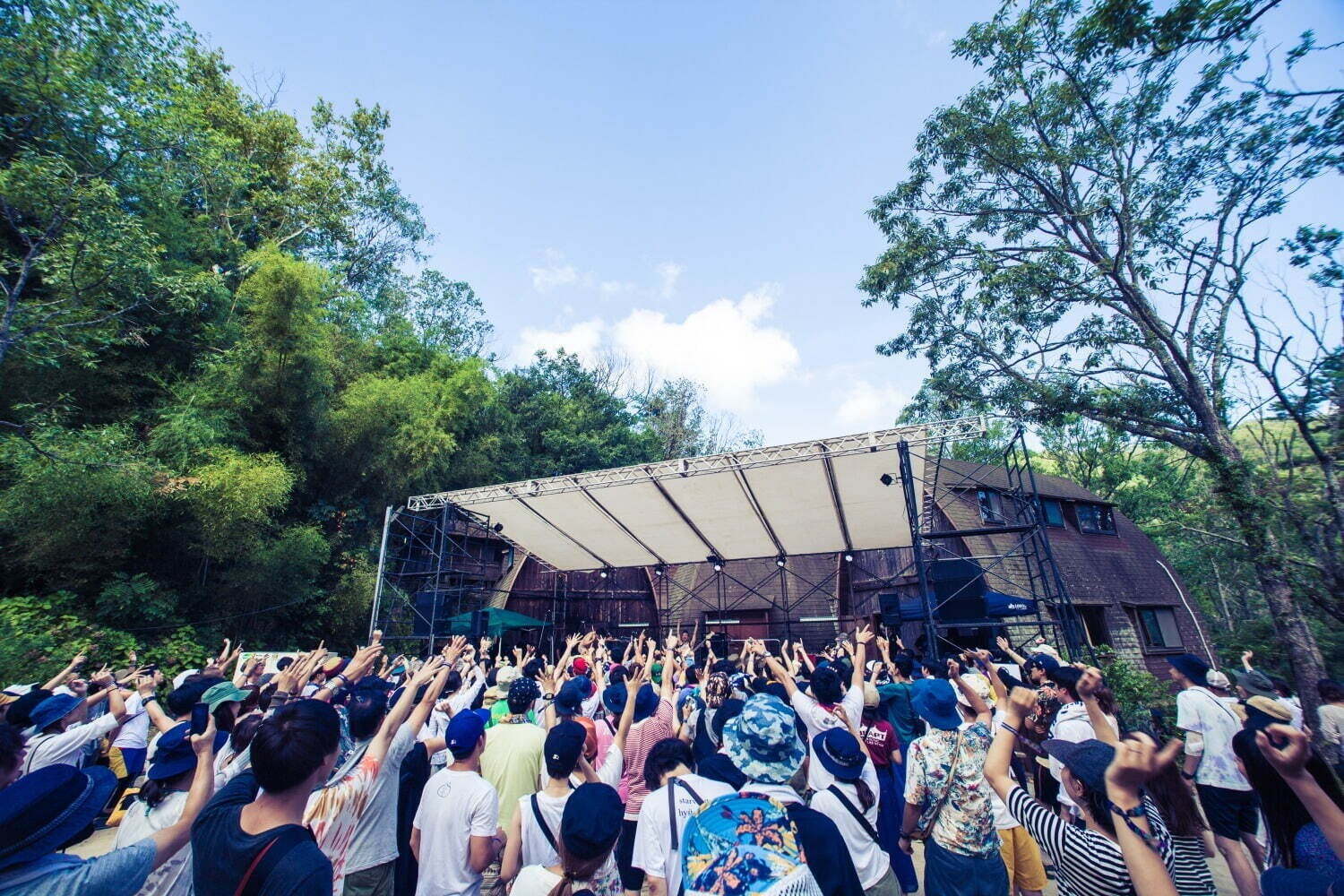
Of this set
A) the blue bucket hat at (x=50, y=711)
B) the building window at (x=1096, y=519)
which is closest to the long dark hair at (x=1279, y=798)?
the blue bucket hat at (x=50, y=711)

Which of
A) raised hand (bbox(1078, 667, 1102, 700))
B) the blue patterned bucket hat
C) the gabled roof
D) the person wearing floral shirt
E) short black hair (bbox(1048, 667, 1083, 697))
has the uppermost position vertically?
the gabled roof

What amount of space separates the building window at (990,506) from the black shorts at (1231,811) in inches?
527

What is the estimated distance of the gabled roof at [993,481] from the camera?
15.8m

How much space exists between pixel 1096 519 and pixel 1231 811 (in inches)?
689

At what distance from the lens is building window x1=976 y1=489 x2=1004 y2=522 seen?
1599cm

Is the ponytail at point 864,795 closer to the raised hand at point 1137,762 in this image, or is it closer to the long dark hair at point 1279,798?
the raised hand at point 1137,762

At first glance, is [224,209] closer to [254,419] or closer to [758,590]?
[254,419]

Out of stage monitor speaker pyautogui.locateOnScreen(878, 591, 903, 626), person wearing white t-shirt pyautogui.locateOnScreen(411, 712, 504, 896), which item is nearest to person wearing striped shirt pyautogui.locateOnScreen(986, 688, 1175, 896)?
person wearing white t-shirt pyautogui.locateOnScreen(411, 712, 504, 896)

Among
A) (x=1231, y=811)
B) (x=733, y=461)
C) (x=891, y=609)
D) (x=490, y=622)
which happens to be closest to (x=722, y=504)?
(x=733, y=461)

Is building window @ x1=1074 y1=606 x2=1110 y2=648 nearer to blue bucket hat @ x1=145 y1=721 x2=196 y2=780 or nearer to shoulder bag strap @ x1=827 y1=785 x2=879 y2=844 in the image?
shoulder bag strap @ x1=827 y1=785 x2=879 y2=844

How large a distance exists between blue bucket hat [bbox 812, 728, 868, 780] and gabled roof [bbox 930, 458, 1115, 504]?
1444cm

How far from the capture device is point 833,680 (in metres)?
3.31

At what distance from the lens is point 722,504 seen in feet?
36.9

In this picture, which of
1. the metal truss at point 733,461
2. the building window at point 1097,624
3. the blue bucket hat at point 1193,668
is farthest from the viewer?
the building window at point 1097,624
